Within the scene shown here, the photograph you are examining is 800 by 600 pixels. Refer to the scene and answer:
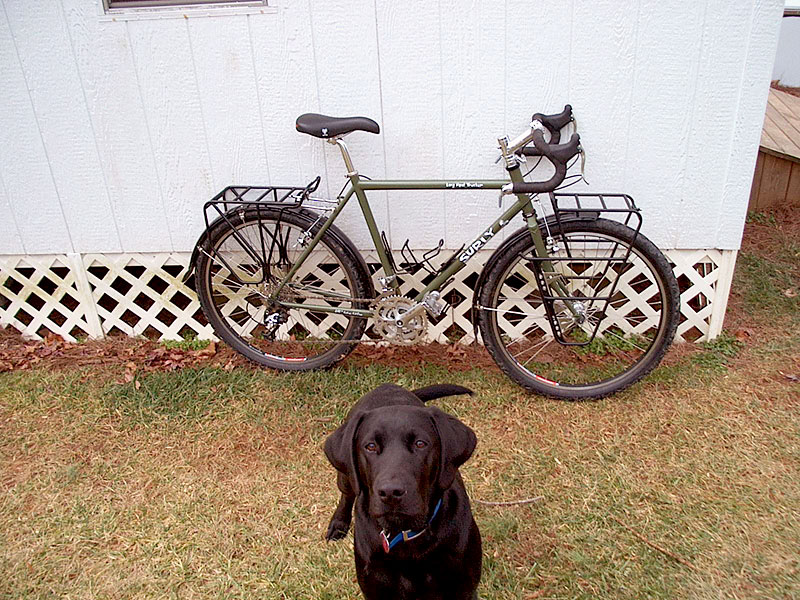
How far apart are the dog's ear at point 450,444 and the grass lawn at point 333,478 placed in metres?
0.72

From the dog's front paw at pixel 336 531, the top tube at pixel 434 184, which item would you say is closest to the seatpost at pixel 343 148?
the top tube at pixel 434 184

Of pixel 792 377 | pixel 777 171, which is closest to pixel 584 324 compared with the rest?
pixel 792 377

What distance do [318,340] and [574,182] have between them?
1868 millimetres

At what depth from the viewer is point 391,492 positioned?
5.40 feet

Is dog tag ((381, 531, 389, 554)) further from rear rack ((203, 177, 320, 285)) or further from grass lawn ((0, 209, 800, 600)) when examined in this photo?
rear rack ((203, 177, 320, 285))

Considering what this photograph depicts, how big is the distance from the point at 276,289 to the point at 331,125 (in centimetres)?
100

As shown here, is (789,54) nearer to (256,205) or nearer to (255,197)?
(255,197)

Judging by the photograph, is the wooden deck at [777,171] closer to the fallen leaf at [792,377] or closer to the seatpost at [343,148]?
the fallen leaf at [792,377]

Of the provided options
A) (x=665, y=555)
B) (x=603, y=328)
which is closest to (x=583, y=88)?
(x=603, y=328)

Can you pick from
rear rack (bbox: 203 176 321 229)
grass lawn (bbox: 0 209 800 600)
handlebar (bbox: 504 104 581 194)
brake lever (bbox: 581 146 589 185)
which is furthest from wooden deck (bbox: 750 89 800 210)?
rear rack (bbox: 203 176 321 229)

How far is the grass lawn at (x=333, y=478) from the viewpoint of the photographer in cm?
231

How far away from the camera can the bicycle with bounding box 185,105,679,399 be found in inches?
120

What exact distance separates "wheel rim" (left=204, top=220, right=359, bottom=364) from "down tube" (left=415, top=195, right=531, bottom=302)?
48cm

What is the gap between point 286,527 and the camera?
256 centimetres
